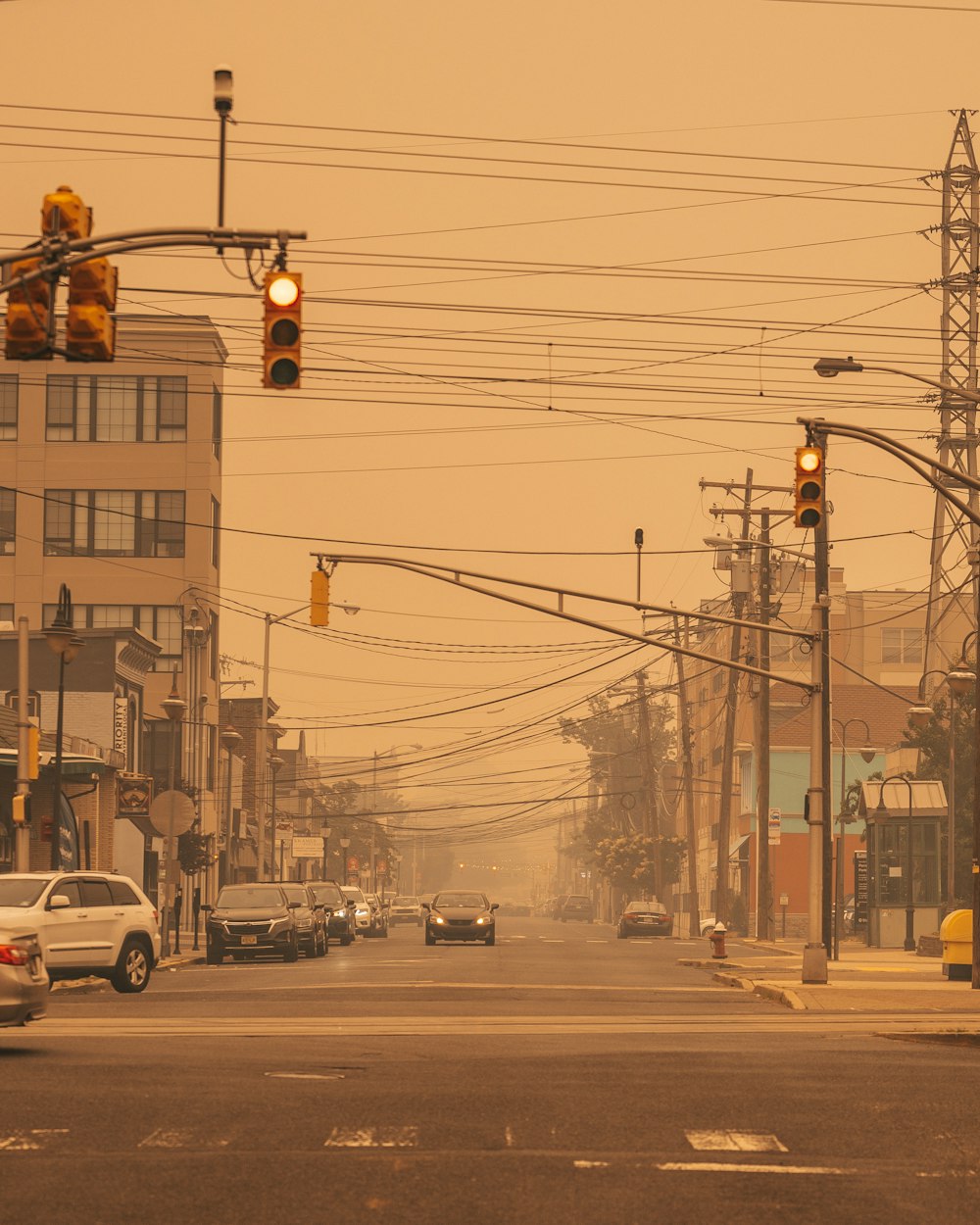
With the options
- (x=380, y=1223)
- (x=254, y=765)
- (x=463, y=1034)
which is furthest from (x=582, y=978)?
(x=254, y=765)

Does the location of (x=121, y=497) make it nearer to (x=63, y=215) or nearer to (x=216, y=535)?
(x=216, y=535)

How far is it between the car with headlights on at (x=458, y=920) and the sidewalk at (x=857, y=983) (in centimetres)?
669

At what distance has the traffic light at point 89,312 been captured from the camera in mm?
15922

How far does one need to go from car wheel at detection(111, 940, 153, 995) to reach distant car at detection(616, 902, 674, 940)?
1786 inches

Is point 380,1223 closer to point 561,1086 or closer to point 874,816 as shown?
point 561,1086

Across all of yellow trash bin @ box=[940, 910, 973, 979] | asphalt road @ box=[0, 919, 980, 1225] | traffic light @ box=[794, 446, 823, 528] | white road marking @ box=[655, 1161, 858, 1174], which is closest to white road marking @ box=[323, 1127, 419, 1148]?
asphalt road @ box=[0, 919, 980, 1225]

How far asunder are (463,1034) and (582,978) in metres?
14.4

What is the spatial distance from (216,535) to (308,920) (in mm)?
36062

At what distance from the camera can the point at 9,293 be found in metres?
16.8

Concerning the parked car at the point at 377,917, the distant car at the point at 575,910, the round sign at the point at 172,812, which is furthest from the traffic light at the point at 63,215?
the distant car at the point at 575,910

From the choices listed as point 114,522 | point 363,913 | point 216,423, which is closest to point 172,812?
point 363,913

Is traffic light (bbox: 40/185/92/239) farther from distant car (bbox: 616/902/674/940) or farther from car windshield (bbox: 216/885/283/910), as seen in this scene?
distant car (bbox: 616/902/674/940)

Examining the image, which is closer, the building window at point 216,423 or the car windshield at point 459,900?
the car windshield at point 459,900

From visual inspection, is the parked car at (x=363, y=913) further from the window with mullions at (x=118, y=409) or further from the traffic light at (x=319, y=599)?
the traffic light at (x=319, y=599)
